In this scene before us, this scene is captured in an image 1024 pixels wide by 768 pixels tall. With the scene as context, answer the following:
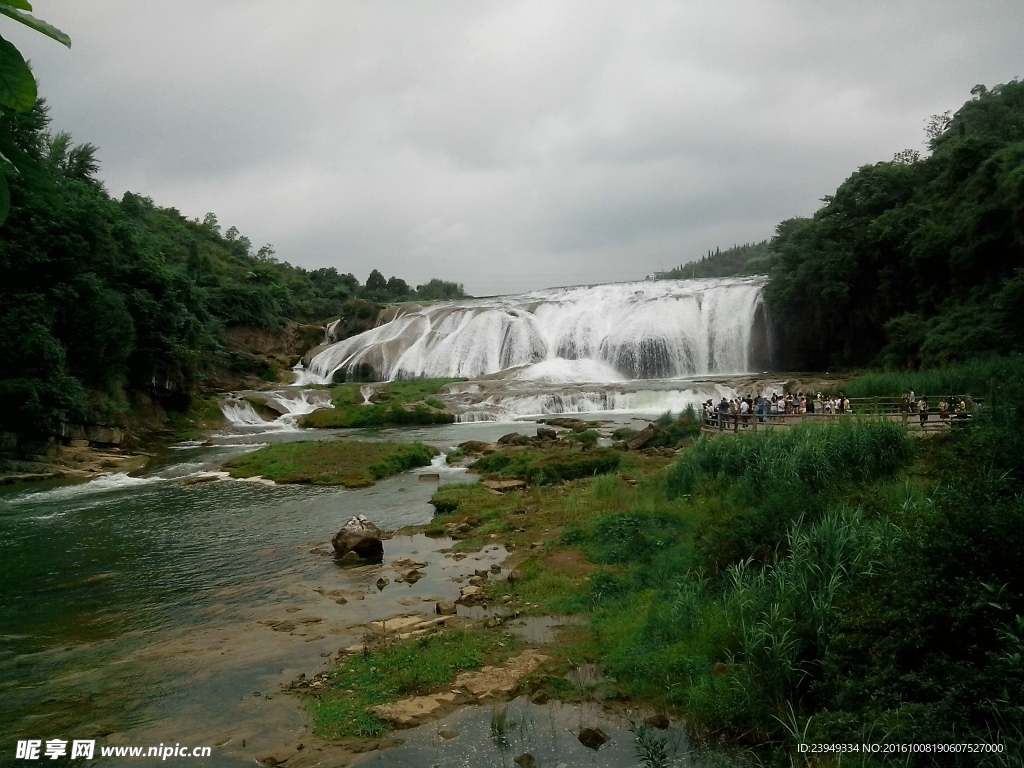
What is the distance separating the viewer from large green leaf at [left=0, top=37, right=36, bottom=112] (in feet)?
4.52

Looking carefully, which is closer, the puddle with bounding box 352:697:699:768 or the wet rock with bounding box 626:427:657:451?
the puddle with bounding box 352:697:699:768

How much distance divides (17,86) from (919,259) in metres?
36.6

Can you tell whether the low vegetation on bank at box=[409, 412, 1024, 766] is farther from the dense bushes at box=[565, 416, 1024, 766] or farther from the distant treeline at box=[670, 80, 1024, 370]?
the distant treeline at box=[670, 80, 1024, 370]

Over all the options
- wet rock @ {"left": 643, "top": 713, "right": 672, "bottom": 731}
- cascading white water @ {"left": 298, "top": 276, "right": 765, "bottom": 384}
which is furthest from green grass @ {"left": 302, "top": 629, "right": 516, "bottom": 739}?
cascading white water @ {"left": 298, "top": 276, "right": 765, "bottom": 384}

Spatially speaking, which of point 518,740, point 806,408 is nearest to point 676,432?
point 806,408

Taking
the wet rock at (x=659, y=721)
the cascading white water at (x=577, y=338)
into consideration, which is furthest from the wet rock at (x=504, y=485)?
the cascading white water at (x=577, y=338)

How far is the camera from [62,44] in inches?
57.3

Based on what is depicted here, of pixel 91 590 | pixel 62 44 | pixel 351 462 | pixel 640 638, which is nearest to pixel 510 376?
pixel 351 462

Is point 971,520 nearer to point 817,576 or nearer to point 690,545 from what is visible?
point 817,576

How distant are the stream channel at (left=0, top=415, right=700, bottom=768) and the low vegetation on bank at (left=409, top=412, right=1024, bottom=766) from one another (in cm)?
94

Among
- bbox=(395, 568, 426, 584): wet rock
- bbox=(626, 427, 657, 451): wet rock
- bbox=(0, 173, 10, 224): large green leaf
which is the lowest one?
bbox=(395, 568, 426, 584): wet rock

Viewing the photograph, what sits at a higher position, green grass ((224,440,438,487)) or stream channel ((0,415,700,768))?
green grass ((224,440,438,487))

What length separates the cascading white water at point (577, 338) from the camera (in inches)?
1654

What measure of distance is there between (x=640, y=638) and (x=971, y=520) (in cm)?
325
